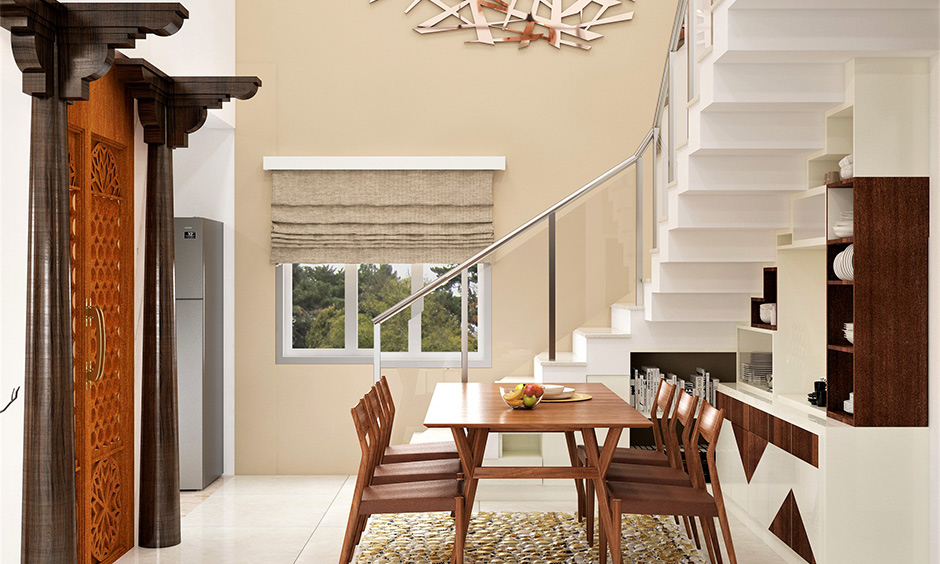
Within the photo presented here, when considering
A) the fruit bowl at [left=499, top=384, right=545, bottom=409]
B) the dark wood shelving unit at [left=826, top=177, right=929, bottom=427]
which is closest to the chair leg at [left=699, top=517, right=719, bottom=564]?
the dark wood shelving unit at [left=826, top=177, right=929, bottom=427]

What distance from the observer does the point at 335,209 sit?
6.16 m

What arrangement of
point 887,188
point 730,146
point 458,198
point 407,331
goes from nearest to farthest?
1. point 887,188
2. point 730,146
3. point 407,331
4. point 458,198

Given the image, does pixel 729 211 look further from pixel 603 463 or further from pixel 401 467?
pixel 401 467

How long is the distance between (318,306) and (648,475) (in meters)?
3.20

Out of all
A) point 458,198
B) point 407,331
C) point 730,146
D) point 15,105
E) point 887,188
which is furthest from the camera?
point 458,198

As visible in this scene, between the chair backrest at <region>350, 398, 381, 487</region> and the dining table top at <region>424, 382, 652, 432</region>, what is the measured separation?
10.4 inches

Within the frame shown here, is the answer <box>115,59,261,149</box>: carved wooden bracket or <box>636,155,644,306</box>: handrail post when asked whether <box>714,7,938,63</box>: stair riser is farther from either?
<box>115,59,261,149</box>: carved wooden bracket

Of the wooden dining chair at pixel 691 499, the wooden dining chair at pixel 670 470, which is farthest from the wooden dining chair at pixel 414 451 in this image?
the wooden dining chair at pixel 691 499

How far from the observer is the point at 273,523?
4.95 m

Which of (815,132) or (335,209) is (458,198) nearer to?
(335,209)

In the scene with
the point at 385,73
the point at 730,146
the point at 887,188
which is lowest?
the point at 887,188

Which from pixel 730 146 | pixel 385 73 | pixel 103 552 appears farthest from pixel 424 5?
pixel 103 552

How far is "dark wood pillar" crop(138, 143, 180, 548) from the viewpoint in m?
4.45

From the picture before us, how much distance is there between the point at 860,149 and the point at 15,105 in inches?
145
